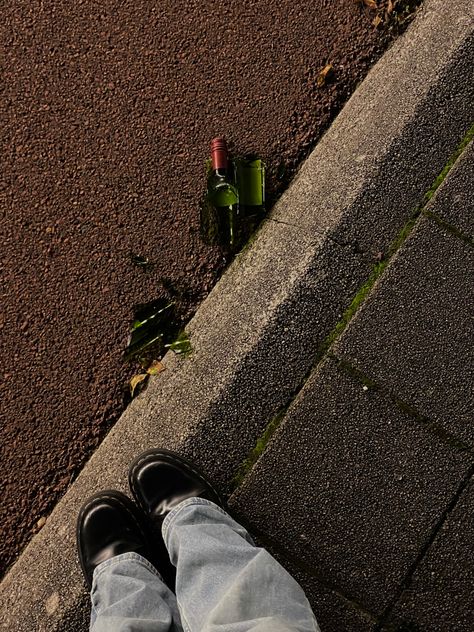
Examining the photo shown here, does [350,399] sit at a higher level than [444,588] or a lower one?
higher

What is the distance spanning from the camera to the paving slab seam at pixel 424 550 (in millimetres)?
2139

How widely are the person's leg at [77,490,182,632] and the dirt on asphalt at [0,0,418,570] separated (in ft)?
0.68

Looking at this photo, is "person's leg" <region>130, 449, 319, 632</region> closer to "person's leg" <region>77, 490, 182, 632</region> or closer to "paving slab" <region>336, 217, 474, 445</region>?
"person's leg" <region>77, 490, 182, 632</region>

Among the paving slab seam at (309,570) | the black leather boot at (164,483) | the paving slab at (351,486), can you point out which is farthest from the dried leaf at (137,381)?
the paving slab seam at (309,570)

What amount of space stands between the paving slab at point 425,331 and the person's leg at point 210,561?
28.5 inches

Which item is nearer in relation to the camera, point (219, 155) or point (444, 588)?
point (444, 588)

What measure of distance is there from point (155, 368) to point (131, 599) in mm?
792

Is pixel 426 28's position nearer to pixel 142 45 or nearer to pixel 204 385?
pixel 142 45

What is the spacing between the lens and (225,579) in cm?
193

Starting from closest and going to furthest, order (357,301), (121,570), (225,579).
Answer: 1. (225,579)
2. (121,570)
3. (357,301)

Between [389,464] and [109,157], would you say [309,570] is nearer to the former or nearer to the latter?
[389,464]

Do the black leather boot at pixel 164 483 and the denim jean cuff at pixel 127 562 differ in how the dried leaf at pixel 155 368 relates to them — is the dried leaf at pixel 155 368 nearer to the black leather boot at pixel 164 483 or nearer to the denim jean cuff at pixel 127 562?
the black leather boot at pixel 164 483

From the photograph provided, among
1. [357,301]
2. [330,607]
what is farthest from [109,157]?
[330,607]

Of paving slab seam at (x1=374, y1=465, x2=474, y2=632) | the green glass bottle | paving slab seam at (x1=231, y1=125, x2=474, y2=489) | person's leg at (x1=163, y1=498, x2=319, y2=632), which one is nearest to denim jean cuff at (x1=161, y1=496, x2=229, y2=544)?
person's leg at (x1=163, y1=498, x2=319, y2=632)
